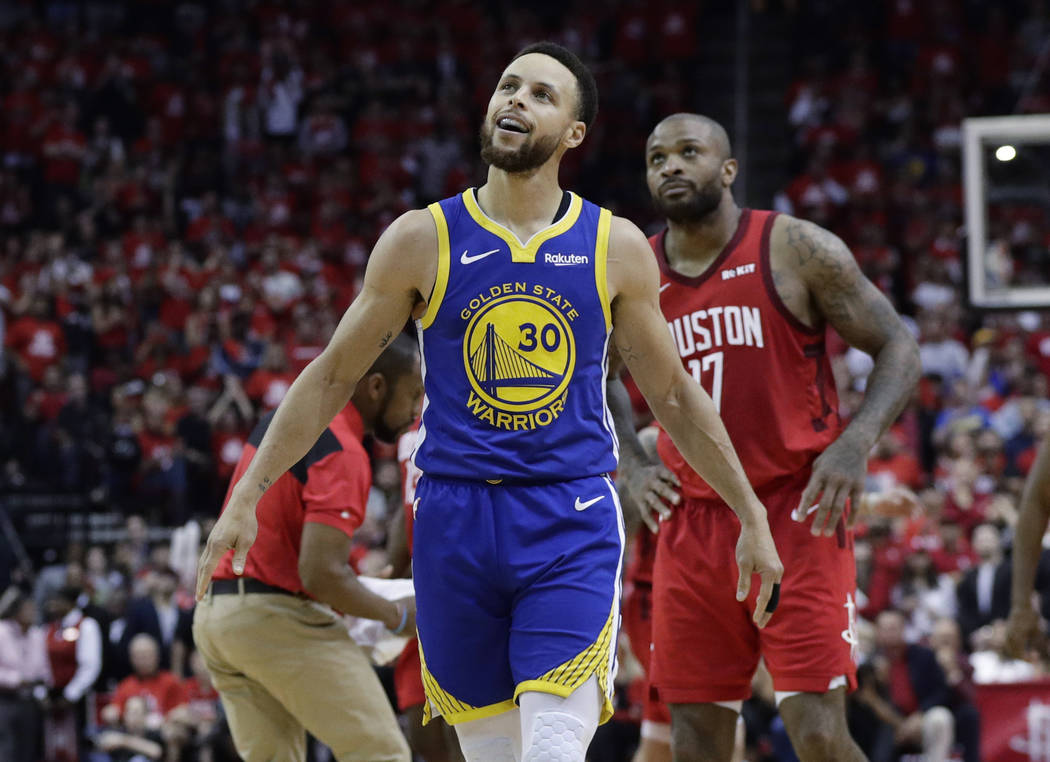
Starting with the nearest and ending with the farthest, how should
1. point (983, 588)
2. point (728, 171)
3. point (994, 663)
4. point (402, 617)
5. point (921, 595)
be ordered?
point (728, 171), point (402, 617), point (994, 663), point (983, 588), point (921, 595)

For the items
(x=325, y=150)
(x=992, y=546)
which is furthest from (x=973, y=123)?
(x=325, y=150)

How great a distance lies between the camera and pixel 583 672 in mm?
4414

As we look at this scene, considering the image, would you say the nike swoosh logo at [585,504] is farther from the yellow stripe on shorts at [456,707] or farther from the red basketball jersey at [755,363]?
the red basketball jersey at [755,363]

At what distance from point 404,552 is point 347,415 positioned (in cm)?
85

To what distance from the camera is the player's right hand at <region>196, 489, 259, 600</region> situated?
14.3 feet

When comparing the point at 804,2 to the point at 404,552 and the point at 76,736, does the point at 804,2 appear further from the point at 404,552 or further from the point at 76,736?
the point at 404,552

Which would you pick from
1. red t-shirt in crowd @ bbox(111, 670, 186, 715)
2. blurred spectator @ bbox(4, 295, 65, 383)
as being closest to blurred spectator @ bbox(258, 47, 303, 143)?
blurred spectator @ bbox(4, 295, 65, 383)

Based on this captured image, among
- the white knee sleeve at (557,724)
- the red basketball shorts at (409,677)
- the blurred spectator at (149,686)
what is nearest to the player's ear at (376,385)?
the red basketball shorts at (409,677)

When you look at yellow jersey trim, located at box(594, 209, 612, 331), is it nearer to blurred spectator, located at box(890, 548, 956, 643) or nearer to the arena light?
the arena light

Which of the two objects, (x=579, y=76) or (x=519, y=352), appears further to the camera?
(x=579, y=76)

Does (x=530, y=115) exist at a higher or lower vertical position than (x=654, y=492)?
higher

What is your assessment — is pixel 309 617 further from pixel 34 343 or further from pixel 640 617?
pixel 34 343

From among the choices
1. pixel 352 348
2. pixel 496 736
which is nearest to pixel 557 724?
pixel 496 736

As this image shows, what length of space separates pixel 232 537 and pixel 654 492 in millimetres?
1956
